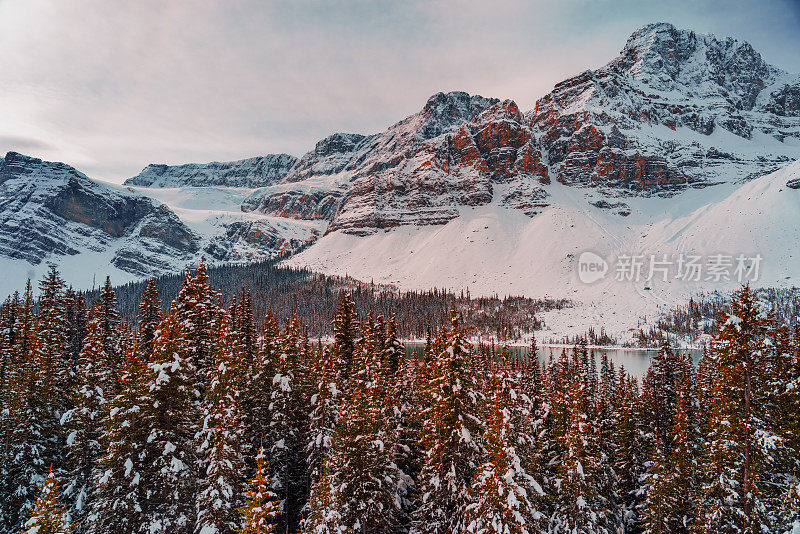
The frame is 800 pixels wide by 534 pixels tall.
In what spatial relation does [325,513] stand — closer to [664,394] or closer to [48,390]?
[48,390]

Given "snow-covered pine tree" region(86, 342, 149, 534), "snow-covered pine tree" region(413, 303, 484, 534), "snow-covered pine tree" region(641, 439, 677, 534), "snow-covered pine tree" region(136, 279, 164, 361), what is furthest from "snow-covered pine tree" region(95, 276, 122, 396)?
"snow-covered pine tree" region(641, 439, 677, 534)

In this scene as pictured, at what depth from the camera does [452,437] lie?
22.5 metres

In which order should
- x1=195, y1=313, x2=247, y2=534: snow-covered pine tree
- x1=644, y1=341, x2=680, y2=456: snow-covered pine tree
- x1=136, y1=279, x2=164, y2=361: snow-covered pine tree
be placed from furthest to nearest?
x1=644, y1=341, x2=680, y2=456: snow-covered pine tree, x1=136, y1=279, x2=164, y2=361: snow-covered pine tree, x1=195, y1=313, x2=247, y2=534: snow-covered pine tree

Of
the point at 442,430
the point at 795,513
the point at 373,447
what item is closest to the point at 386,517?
the point at 373,447

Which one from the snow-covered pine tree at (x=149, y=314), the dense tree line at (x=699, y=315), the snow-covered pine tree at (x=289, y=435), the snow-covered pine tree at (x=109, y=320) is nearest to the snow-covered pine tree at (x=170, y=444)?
the snow-covered pine tree at (x=289, y=435)

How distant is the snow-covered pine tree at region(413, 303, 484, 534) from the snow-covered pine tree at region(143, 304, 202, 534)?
13.6 m

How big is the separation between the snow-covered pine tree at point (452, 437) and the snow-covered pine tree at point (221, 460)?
10728 mm

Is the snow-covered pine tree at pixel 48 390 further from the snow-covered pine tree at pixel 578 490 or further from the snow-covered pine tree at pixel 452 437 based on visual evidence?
the snow-covered pine tree at pixel 578 490

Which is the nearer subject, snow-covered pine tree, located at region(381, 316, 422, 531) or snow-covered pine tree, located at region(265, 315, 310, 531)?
snow-covered pine tree, located at region(381, 316, 422, 531)

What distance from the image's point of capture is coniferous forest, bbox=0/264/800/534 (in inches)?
752

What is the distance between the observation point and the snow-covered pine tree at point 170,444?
2127 cm

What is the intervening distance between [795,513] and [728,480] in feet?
7.83

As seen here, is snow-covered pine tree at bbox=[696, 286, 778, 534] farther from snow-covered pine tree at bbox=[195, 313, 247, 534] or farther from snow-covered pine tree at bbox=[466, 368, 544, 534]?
snow-covered pine tree at bbox=[195, 313, 247, 534]

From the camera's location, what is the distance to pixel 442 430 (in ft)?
75.0
